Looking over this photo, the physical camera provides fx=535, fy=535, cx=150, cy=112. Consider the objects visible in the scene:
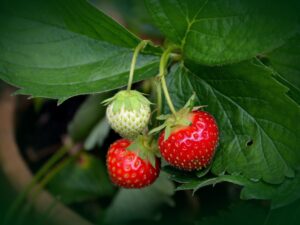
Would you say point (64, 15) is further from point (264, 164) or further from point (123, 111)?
point (264, 164)

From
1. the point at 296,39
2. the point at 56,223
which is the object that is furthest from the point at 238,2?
the point at 56,223

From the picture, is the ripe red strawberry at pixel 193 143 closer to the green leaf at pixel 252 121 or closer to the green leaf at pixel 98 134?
the green leaf at pixel 252 121

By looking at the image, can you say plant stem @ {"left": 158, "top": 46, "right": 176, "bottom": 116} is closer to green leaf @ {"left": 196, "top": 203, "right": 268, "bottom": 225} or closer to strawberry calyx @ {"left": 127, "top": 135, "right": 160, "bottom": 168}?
strawberry calyx @ {"left": 127, "top": 135, "right": 160, "bottom": 168}

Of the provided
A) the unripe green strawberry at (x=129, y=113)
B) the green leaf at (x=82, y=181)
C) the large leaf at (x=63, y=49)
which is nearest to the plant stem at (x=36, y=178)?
the green leaf at (x=82, y=181)

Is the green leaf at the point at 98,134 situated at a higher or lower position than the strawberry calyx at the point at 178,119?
lower

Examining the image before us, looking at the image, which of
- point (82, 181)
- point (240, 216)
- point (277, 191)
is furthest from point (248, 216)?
point (82, 181)

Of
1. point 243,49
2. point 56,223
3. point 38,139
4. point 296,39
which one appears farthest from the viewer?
point 38,139

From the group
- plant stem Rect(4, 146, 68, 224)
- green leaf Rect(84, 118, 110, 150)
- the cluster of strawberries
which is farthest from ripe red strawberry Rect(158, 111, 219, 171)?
plant stem Rect(4, 146, 68, 224)
